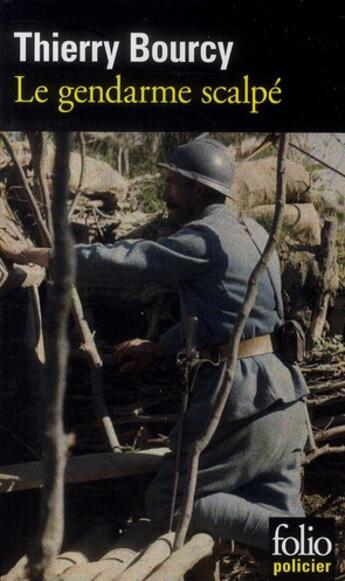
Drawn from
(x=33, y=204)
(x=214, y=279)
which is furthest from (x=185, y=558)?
(x=33, y=204)

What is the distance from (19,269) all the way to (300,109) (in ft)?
3.17

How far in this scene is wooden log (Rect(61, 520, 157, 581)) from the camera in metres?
2.88

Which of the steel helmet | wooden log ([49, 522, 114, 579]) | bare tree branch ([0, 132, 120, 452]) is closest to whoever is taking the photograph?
wooden log ([49, 522, 114, 579])

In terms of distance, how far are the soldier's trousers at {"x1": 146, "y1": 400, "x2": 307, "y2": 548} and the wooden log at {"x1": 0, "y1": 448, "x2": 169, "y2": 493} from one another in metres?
0.15

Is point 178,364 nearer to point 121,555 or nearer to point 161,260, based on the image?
point 161,260

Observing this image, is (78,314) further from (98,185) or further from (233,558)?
(233,558)

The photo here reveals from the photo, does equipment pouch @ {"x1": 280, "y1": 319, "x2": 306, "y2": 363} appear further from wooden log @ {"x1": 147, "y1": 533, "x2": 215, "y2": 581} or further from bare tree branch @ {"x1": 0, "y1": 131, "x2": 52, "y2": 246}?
bare tree branch @ {"x1": 0, "y1": 131, "x2": 52, "y2": 246}

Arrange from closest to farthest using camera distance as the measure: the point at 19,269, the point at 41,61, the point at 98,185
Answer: the point at 41,61 < the point at 19,269 < the point at 98,185

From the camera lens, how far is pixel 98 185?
158 inches

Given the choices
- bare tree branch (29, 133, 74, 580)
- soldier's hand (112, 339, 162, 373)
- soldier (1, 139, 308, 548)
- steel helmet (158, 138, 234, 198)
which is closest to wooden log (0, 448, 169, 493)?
soldier (1, 139, 308, 548)

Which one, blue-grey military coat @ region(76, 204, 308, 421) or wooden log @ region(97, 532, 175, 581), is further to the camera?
blue-grey military coat @ region(76, 204, 308, 421)

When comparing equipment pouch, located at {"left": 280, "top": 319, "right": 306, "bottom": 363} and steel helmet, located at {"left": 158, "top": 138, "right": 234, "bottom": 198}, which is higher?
steel helmet, located at {"left": 158, "top": 138, "right": 234, "bottom": 198}

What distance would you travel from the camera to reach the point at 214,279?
3.24 m

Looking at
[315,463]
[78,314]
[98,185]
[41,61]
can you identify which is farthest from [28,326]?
[315,463]
